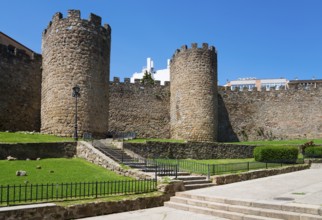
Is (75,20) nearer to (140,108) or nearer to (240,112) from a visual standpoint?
(140,108)

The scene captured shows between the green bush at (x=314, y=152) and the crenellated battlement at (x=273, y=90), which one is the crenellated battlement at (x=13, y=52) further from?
the green bush at (x=314, y=152)

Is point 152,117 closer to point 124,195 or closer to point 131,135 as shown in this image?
point 131,135

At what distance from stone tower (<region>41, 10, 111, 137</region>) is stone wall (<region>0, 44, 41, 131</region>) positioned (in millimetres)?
3784

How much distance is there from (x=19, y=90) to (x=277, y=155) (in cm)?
1998

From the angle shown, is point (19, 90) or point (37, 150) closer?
point (37, 150)

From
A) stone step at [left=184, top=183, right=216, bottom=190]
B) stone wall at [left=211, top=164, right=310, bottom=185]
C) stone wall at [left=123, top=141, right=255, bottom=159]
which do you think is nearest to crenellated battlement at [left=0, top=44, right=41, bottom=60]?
stone wall at [left=123, top=141, right=255, bottom=159]

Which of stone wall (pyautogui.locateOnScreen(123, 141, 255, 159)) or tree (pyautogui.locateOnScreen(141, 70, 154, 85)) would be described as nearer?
stone wall (pyautogui.locateOnScreen(123, 141, 255, 159))

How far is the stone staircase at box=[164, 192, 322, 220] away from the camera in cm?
1055

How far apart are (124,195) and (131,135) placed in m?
19.2

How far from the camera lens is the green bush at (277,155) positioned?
80.3 ft

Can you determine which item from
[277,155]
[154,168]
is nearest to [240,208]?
[154,168]

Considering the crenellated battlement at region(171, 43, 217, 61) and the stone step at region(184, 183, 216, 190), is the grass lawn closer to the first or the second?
the stone step at region(184, 183, 216, 190)

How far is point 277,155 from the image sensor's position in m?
24.5

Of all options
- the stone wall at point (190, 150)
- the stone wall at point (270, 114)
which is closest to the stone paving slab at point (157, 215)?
the stone wall at point (190, 150)
